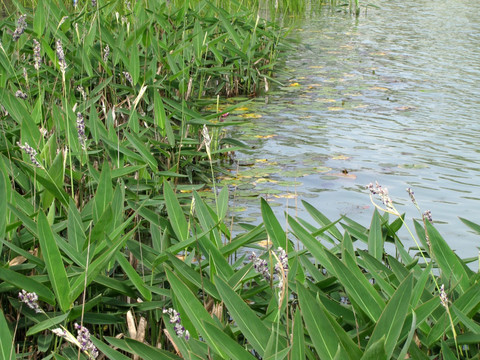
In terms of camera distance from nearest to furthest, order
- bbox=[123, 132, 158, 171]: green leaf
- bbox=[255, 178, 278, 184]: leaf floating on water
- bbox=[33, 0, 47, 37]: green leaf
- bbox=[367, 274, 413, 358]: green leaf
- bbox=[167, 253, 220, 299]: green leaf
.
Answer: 1. bbox=[367, 274, 413, 358]: green leaf
2. bbox=[167, 253, 220, 299]: green leaf
3. bbox=[123, 132, 158, 171]: green leaf
4. bbox=[255, 178, 278, 184]: leaf floating on water
5. bbox=[33, 0, 47, 37]: green leaf

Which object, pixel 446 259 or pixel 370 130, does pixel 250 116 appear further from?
pixel 446 259

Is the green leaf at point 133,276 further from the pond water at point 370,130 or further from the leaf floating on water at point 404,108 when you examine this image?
the leaf floating on water at point 404,108

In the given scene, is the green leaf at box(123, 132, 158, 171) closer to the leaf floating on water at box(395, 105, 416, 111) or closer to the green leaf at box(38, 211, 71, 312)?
the green leaf at box(38, 211, 71, 312)

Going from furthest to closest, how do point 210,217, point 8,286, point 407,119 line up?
point 407,119, point 210,217, point 8,286

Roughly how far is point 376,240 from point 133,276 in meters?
0.66

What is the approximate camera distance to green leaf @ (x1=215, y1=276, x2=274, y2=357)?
1.19m

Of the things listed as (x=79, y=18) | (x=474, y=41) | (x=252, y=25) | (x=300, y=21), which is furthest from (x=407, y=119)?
(x=300, y=21)

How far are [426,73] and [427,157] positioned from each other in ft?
6.64

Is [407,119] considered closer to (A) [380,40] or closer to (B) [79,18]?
(B) [79,18]

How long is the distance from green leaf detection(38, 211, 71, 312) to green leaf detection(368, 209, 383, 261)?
0.80m

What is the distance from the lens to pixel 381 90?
4.63 m

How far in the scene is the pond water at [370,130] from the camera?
2.76 metres

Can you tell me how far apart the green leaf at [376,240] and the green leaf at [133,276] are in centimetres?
60

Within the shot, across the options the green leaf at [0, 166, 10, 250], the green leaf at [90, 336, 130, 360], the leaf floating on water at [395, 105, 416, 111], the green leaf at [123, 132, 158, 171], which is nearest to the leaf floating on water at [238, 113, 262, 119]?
the leaf floating on water at [395, 105, 416, 111]
